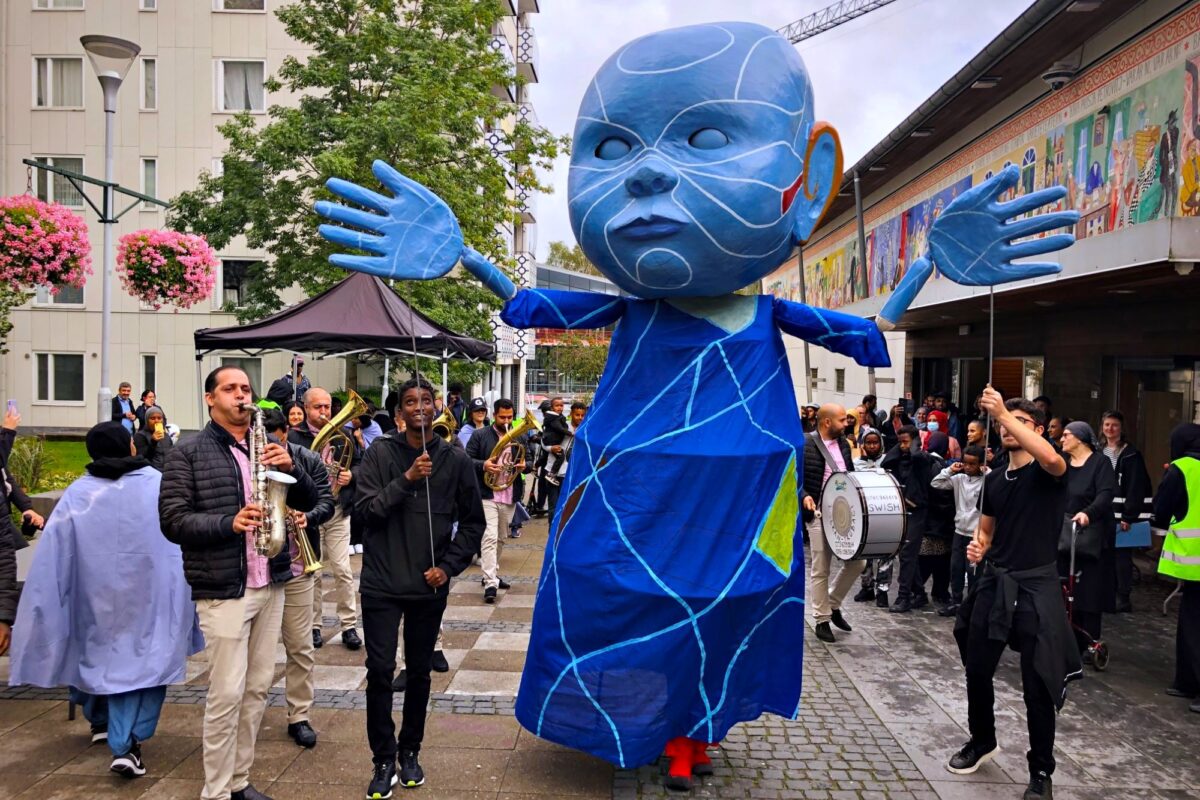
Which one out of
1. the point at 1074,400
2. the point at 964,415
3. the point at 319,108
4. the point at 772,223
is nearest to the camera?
the point at 772,223

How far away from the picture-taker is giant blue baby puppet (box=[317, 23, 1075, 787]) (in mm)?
4371

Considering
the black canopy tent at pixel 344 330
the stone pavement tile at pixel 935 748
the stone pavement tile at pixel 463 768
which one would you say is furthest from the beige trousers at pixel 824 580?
the black canopy tent at pixel 344 330

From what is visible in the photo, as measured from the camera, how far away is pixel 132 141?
80.6 ft

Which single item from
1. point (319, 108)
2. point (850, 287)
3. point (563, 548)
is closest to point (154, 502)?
point (563, 548)

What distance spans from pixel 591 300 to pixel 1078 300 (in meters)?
9.40

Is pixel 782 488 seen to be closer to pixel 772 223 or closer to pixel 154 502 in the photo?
pixel 772 223

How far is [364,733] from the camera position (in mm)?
5168

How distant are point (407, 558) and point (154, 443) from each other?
12.3 ft

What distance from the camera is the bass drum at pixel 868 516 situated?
22.2 feet

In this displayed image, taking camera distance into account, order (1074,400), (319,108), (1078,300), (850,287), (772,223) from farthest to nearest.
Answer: (850,287)
(319,108)
(1074,400)
(1078,300)
(772,223)

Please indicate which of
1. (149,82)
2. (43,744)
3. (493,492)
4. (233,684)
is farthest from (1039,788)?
(149,82)

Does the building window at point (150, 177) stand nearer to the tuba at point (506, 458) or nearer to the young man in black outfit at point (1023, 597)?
the tuba at point (506, 458)

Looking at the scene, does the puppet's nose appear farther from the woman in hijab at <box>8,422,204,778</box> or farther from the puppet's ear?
the woman in hijab at <box>8,422,204,778</box>

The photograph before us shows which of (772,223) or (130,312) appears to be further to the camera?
(130,312)
